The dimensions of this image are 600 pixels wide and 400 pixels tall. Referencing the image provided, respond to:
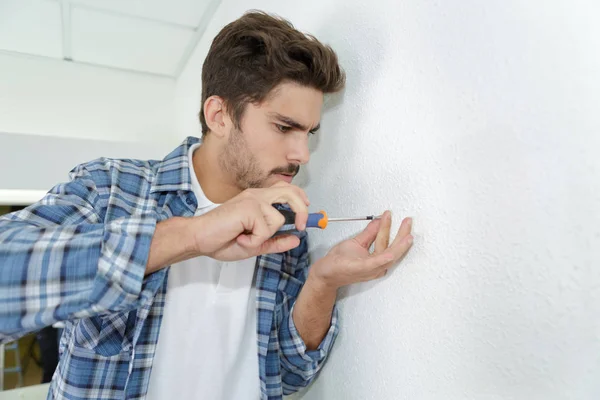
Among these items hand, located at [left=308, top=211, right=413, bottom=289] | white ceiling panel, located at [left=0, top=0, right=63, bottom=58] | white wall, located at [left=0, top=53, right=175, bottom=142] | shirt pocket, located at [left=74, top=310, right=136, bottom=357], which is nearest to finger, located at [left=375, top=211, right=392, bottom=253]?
hand, located at [left=308, top=211, right=413, bottom=289]

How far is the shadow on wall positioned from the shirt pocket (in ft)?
1.46

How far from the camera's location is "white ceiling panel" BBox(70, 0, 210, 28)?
163 cm

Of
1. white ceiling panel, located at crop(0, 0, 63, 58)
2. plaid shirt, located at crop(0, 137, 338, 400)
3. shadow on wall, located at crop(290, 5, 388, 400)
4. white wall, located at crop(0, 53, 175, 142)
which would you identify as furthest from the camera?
white wall, located at crop(0, 53, 175, 142)

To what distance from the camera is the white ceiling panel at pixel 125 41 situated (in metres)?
1.75

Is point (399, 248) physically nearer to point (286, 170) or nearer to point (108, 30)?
point (286, 170)

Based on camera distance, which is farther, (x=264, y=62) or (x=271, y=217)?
(x=264, y=62)

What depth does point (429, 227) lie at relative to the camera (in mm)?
595

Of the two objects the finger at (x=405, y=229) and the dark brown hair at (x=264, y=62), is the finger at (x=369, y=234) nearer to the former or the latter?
the finger at (x=405, y=229)

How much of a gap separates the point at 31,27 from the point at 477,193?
2093 millimetres

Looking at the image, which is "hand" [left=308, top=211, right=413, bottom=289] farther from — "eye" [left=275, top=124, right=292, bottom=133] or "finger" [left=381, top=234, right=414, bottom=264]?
"eye" [left=275, top=124, right=292, bottom=133]

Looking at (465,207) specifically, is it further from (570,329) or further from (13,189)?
(13,189)

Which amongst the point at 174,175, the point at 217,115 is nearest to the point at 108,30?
the point at 217,115

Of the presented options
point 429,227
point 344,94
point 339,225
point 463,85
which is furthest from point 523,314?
point 344,94

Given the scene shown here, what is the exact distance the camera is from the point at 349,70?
0.83 m
